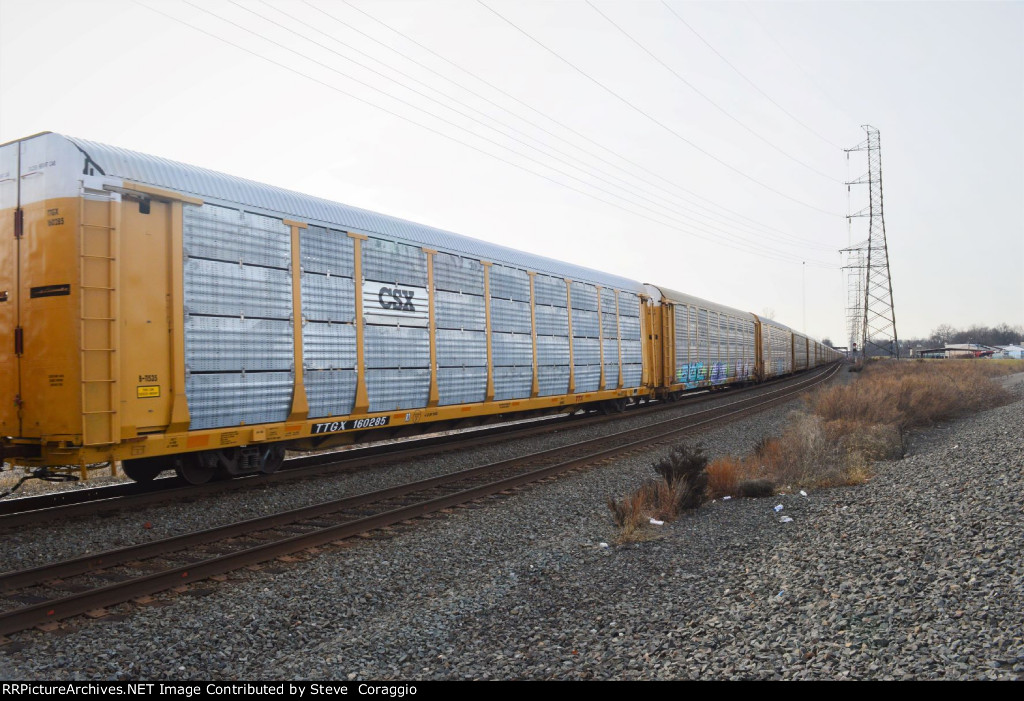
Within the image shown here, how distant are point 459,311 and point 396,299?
1.79 m

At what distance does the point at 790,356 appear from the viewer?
49.7 m

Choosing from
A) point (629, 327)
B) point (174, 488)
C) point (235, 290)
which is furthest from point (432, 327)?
point (629, 327)

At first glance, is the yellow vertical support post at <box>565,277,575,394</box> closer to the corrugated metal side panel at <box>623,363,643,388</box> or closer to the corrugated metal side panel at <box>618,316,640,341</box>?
the corrugated metal side panel at <box>618,316,640,341</box>

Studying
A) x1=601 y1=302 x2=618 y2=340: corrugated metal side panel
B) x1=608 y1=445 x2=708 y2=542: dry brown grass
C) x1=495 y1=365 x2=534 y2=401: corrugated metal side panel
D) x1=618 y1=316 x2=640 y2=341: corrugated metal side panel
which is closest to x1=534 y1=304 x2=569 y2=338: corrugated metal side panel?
x1=495 y1=365 x2=534 y2=401: corrugated metal side panel

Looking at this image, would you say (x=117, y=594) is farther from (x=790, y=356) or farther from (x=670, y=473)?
(x=790, y=356)

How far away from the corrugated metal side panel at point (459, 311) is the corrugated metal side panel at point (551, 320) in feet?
7.52

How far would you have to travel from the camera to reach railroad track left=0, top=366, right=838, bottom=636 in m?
5.17

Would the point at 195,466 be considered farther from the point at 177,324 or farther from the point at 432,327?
the point at 432,327

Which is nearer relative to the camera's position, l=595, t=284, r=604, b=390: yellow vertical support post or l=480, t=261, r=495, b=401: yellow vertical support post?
l=480, t=261, r=495, b=401: yellow vertical support post

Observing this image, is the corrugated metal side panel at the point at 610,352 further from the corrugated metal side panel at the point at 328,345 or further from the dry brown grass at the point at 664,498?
the corrugated metal side panel at the point at 328,345

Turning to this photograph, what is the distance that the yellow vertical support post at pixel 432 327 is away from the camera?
1216cm

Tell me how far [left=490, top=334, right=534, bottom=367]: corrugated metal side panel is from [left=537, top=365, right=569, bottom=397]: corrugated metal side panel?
0.60 metres

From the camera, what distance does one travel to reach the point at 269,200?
9.54 meters
